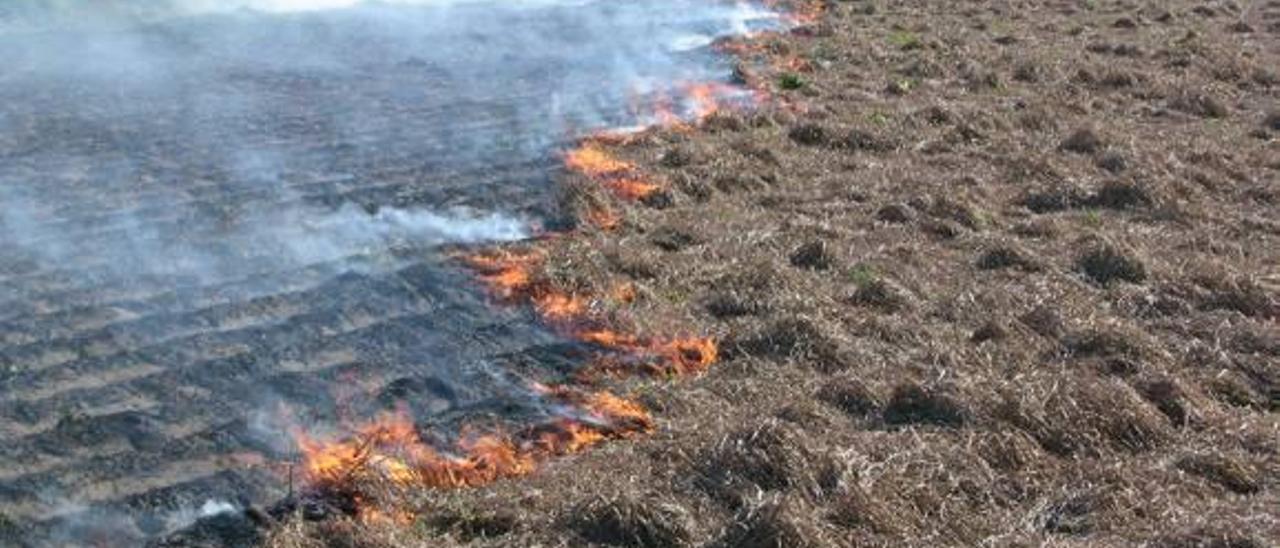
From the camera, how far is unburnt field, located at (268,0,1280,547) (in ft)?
19.9

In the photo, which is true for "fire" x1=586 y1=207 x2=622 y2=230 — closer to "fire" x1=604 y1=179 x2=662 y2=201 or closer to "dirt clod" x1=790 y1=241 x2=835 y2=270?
"fire" x1=604 y1=179 x2=662 y2=201

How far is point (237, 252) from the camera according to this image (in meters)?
8.77

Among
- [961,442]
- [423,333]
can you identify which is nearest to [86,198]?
[423,333]

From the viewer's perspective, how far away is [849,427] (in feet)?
22.9

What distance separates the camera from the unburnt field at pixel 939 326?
19.9 ft

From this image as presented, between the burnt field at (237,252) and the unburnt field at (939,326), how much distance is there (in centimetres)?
78

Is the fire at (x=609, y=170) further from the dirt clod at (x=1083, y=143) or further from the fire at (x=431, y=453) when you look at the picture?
the dirt clod at (x=1083, y=143)

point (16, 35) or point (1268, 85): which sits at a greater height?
point (16, 35)

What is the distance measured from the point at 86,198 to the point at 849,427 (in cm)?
597

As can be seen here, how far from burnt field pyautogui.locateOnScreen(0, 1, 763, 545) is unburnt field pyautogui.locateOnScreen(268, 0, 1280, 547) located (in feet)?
2.54

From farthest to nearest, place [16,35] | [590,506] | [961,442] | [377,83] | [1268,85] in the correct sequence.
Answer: [1268,85]
[16,35]
[377,83]
[961,442]
[590,506]

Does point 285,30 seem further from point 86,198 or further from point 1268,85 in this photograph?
point 1268,85

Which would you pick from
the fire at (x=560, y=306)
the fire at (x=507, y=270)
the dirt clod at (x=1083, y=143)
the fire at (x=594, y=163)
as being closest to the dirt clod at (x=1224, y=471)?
the fire at (x=560, y=306)

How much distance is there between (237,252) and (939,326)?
4.64 metres
